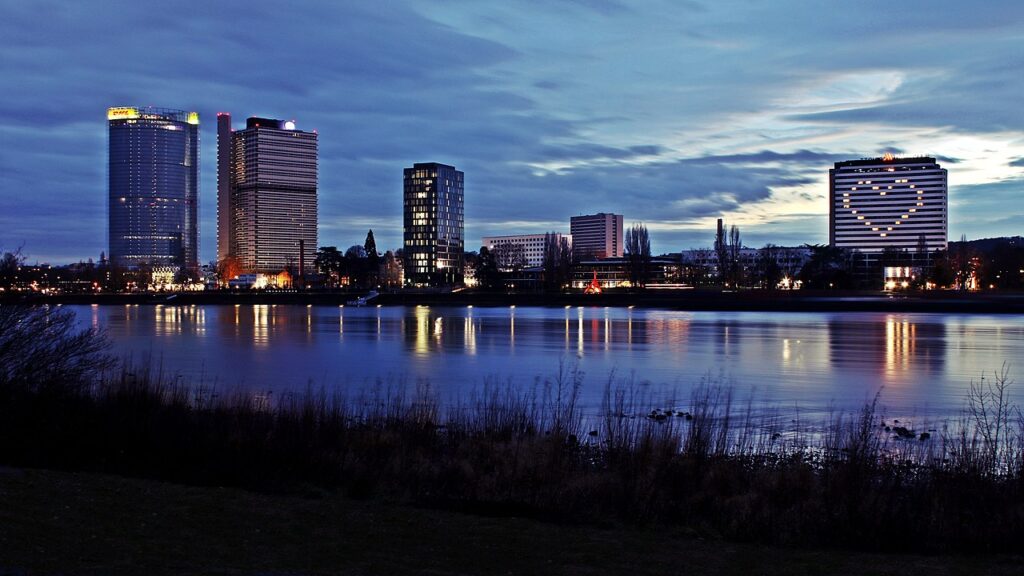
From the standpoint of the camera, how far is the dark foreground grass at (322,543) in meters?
9.18

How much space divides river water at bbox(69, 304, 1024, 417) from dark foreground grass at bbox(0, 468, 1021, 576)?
50.2 ft

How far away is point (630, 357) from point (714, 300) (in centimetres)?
9901

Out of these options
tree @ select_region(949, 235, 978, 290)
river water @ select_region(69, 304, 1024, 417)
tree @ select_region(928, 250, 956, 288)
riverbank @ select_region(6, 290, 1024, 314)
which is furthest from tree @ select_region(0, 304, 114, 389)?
tree @ select_region(928, 250, 956, 288)

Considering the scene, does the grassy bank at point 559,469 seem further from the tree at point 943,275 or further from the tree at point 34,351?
the tree at point 943,275

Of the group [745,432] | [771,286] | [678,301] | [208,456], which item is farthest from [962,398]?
[771,286]

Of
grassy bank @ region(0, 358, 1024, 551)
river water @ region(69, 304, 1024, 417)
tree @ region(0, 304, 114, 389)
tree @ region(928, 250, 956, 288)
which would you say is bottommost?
river water @ region(69, 304, 1024, 417)

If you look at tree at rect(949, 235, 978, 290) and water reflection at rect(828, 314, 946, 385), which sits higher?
tree at rect(949, 235, 978, 290)

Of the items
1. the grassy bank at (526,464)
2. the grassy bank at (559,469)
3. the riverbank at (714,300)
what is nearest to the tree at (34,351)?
the grassy bank at (526,464)

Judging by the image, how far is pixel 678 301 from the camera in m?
146

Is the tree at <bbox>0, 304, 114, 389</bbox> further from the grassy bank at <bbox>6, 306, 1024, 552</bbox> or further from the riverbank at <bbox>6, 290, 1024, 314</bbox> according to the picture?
the riverbank at <bbox>6, 290, 1024, 314</bbox>

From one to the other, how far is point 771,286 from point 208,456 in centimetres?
17620

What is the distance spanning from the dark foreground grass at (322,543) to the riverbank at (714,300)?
112 m

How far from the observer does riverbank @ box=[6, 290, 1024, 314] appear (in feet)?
396

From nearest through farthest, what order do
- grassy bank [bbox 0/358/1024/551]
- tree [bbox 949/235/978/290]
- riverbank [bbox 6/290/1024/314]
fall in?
grassy bank [bbox 0/358/1024/551] < riverbank [bbox 6/290/1024/314] < tree [bbox 949/235/978/290]
